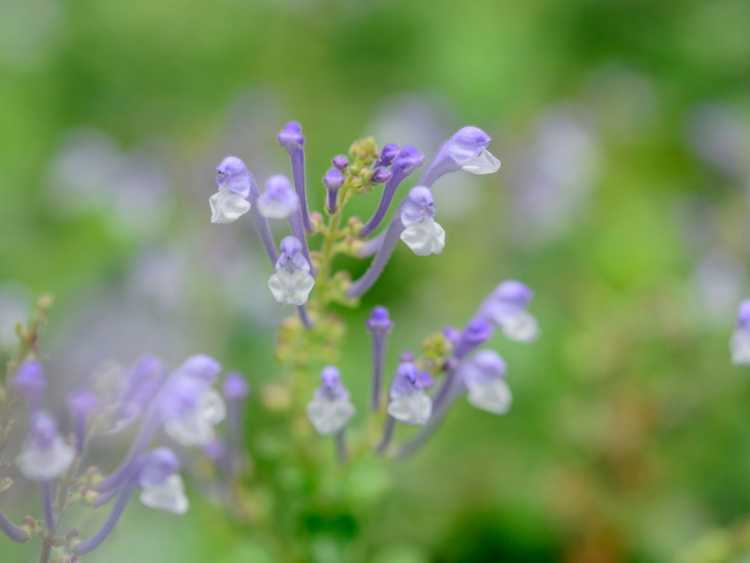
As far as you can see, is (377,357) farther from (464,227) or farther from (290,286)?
(464,227)

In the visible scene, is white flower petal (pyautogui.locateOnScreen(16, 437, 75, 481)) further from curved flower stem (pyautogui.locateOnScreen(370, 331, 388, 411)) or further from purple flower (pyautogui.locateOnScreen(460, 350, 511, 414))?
purple flower (pyautogui.locateOnScreen(460, 350, 511, 414))

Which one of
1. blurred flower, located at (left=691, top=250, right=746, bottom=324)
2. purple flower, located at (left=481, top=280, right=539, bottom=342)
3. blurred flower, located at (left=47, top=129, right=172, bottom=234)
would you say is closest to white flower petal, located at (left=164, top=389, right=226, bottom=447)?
purple flower, located at (left=481, top=280, right=539, bottom=342)

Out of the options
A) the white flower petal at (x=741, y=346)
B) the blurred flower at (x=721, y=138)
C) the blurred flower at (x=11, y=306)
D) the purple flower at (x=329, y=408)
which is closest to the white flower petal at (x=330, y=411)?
the purple flower at (x=329, y=408)

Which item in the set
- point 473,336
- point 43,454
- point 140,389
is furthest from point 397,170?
point 43,454

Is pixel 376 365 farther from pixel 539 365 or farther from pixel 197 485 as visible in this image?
pixel 539 365

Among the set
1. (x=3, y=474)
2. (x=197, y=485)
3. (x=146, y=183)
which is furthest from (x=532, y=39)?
(x=3, y=474)

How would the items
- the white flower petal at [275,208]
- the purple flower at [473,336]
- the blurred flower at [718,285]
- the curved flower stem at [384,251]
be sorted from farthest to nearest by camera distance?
the blurred flower at [718,285]
the purple flower at [473,336]
the curved flower stem at [384,251]
the white flower petal at [275,208]

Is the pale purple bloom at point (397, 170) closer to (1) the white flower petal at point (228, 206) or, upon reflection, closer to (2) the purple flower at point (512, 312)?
(1) the white flower petal at point (228, 206)
